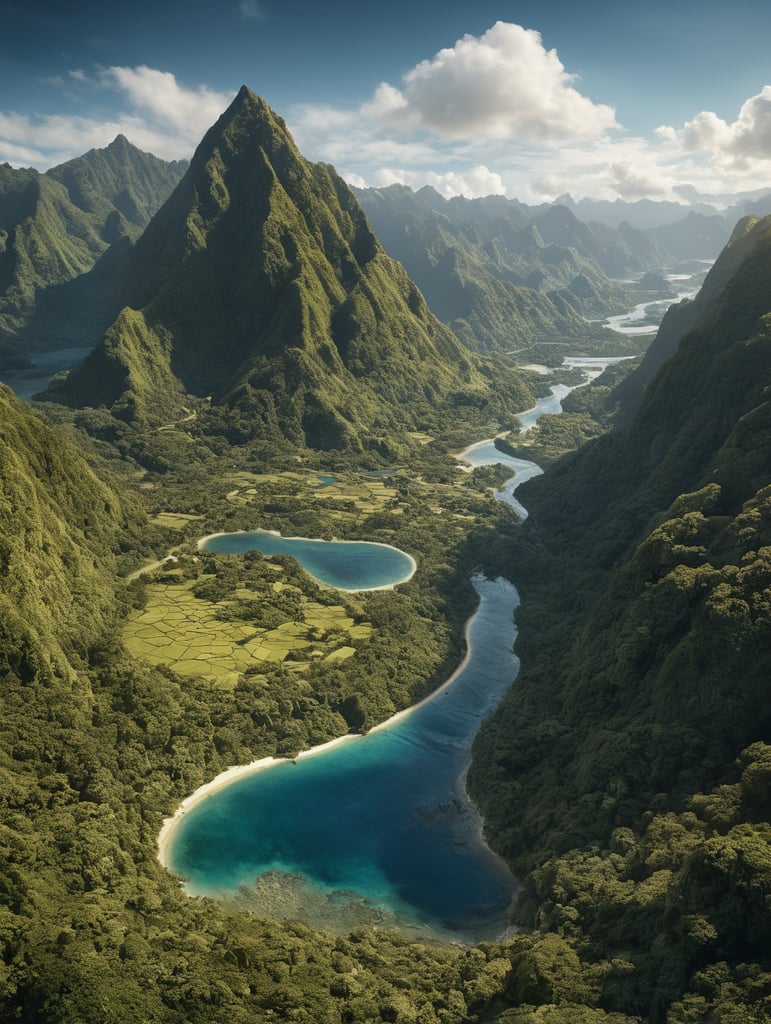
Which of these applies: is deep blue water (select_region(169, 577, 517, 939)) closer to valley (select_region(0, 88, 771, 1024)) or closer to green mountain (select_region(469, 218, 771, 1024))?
valley (select_region(0, 88, 771, 1024))

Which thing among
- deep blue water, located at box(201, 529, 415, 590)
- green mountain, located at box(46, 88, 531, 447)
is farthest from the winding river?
green mountain, located at box(46, 88, 531, 447)

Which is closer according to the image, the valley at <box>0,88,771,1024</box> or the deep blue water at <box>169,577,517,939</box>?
the valley at <box>0,88,771,1024</box>

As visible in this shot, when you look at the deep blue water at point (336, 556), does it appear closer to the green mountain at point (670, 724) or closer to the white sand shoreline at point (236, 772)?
the green mountain at point (670, 724)

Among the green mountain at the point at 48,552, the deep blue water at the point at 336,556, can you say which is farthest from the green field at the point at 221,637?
the deep blue water at the point at 336,556

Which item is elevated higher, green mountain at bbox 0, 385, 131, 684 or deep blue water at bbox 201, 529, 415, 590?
green mountain at bbox 0, 385, 131, 684

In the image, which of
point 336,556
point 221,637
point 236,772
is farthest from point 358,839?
point 336,556

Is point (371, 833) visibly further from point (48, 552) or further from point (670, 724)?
point (48, 552)

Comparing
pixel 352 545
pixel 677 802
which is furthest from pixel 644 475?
pixel 677 802
